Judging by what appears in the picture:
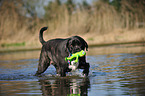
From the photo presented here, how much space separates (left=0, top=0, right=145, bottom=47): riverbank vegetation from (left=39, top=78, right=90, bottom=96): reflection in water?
1475 cm

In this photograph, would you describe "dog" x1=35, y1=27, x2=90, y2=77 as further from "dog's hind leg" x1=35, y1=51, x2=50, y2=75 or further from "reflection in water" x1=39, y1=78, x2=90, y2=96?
"reflection in water" x1=39, y1=78, x2=90, y2=96

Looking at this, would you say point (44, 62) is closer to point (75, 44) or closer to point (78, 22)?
point (75, 44)

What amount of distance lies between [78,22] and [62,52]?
→ 54.4 feet

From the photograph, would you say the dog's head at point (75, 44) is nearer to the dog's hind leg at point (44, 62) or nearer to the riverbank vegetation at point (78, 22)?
the dog's hind leg at point (44, 62)

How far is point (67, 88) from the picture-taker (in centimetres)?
592

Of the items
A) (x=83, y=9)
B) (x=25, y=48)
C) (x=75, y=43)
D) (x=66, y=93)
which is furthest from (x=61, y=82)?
(x=83, y=9)

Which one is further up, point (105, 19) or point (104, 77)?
point (105, 19)

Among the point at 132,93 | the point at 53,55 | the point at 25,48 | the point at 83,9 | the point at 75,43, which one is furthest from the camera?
the point at 83,9

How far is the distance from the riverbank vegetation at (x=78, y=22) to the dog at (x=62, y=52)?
44.0ft

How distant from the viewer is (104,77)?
7.11 meters

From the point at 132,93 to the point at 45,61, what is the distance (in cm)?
367

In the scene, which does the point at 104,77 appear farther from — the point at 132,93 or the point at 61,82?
the point at 132,93

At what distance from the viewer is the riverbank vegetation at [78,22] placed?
2214 cm

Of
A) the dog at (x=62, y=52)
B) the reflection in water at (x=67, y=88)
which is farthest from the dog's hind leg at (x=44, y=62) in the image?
the reflection in water at (x=67, y=88)
